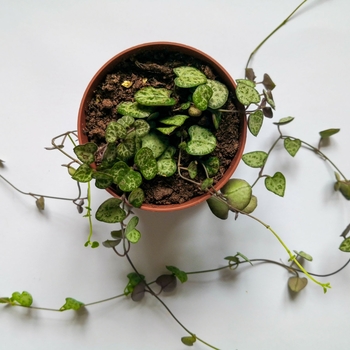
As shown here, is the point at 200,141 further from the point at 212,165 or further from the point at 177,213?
the point at 177,213

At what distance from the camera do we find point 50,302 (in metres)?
1.14

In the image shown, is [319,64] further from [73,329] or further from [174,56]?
[73,329]

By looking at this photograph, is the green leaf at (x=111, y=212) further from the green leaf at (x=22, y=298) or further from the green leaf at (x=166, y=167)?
the green leaf at (x=22, y=298)

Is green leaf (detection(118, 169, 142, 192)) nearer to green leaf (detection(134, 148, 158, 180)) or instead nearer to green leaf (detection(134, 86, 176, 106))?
green leaf (detection(134, 148, 158, 180))

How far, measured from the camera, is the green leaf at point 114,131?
30.5 inches

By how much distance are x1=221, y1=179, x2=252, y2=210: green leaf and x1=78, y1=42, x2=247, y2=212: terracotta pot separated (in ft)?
0.10

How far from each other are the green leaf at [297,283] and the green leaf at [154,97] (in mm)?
652

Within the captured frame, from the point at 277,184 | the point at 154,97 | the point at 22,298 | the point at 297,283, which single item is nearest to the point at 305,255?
the point at 297,283

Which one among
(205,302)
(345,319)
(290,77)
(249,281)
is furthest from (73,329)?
(290,77)

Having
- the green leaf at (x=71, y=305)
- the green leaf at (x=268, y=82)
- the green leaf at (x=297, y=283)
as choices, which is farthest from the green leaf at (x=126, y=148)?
the green leaf at (x=297, y=283)

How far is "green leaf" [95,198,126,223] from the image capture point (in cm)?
81

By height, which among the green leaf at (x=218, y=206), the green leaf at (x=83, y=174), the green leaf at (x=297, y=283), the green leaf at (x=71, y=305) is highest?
the green leaf at (x=83, y=174)

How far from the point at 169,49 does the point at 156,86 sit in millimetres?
92

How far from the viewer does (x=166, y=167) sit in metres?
0.85
